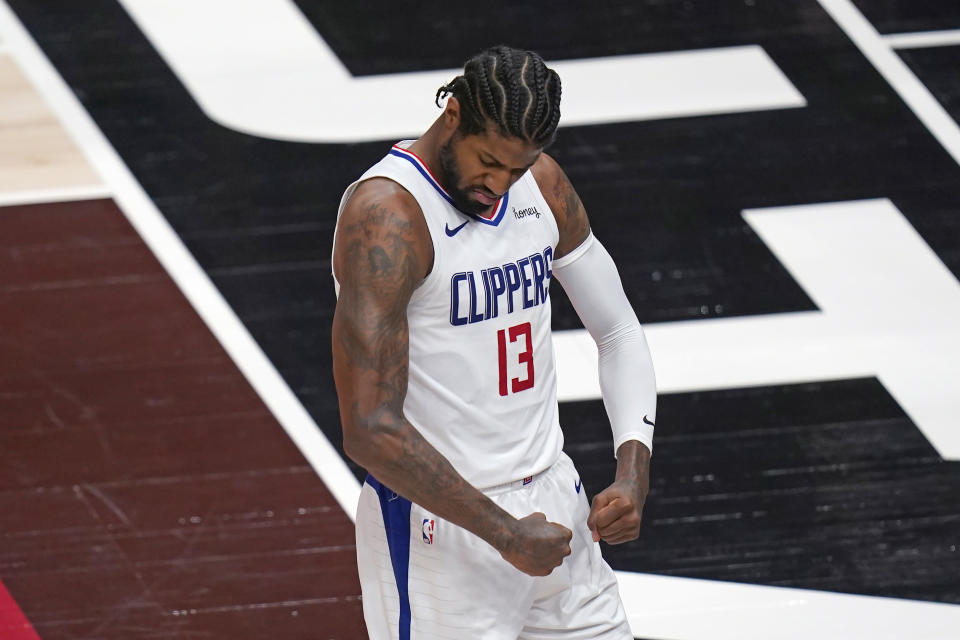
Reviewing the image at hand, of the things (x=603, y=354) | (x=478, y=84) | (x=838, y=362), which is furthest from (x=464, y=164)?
(x=838, y=362)

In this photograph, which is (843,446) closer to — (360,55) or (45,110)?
(360,55)

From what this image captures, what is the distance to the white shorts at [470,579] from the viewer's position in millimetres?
2252

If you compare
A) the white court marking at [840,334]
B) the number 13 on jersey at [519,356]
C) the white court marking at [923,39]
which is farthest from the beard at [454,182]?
the white court marking at [923,39]

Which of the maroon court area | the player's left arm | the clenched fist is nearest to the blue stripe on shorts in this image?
the clenched fist

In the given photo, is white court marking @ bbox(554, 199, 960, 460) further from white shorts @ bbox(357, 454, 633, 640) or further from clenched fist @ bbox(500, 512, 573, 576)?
clenched fist @ bbox(500, 512, 573, 576)

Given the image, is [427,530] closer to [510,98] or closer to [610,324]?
[610,324]

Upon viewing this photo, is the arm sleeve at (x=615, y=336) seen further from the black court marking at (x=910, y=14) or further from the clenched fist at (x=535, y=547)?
the black court marking at (x=910, y=14)

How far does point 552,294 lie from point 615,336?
6.74 ft

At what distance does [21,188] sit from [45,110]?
0.43 metres

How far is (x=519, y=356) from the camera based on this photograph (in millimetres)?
2244

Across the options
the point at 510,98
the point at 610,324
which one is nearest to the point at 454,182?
the point at 510,98

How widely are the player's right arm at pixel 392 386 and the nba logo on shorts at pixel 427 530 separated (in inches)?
6.6

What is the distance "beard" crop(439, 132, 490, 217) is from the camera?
2.13 m

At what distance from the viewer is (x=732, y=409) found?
4.09 metres
